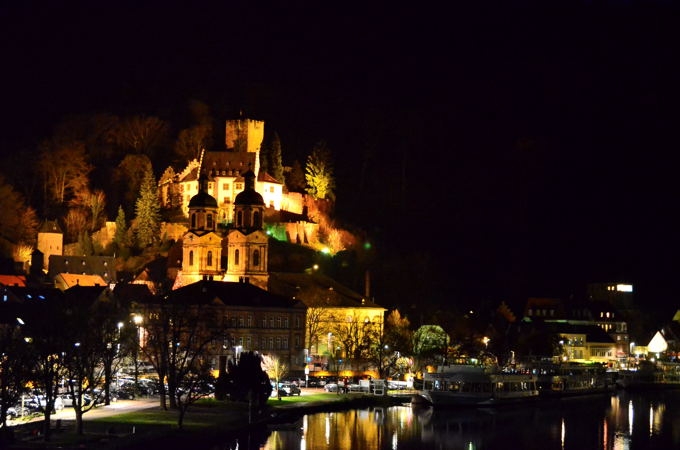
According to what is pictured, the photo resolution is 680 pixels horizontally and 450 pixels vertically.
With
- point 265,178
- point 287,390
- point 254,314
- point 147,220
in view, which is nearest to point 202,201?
point 147,220

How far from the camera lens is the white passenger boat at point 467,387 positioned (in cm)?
9362

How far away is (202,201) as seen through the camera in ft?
388

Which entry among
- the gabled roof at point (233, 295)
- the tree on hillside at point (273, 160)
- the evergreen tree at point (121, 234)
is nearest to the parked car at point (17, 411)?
the gabled roof at point (233, 295)

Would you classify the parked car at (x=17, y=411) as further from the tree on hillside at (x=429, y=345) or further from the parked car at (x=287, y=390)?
the tree on hillside at (x=429, y=345)

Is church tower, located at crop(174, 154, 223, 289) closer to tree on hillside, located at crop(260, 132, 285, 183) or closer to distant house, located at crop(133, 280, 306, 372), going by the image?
distant house, located at crop(133, 280, 306, 372)

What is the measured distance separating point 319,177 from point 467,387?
48.8 m

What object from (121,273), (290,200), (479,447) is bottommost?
(479,447)

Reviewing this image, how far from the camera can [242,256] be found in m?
115

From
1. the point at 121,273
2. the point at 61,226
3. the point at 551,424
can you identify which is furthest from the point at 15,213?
the point at 551,424

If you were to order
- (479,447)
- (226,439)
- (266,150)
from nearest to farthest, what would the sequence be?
(226,439) → (479,447) → (266,150)

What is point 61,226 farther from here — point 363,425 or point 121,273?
point 363,425

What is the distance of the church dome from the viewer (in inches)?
4648

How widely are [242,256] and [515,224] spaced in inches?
3035

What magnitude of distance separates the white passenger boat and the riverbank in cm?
1089
